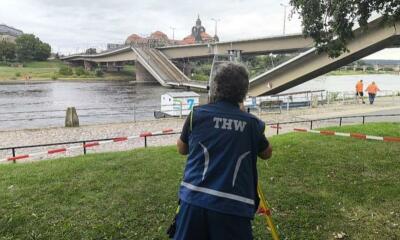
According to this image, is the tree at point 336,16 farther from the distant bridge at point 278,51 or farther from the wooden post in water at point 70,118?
the wooden post in water at point 70,118

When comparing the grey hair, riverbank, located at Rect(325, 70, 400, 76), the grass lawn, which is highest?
riverbank, located at Rect(325, 70, 400, 76)

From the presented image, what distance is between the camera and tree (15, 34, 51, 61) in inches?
4619

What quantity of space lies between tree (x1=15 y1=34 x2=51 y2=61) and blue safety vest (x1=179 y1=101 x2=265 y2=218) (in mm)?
127075

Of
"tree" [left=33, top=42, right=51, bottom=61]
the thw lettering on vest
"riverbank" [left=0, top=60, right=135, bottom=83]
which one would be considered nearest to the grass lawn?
the thw lettering on vest

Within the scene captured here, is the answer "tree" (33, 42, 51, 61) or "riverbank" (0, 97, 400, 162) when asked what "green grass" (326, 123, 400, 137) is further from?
"tree" (33, 42, 51, 61)

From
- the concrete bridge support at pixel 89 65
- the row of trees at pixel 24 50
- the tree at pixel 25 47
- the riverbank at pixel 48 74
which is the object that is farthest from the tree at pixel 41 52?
the concrete bridge support at pixel 89 65

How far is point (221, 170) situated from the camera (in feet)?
9.52

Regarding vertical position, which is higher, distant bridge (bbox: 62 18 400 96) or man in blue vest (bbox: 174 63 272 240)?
distant bridge (bbox: 62 18 400 96)

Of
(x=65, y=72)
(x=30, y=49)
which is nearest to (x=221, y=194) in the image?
(x=65, y=72)

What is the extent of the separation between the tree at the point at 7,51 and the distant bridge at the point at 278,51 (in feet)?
153

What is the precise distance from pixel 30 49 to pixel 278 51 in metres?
93.6

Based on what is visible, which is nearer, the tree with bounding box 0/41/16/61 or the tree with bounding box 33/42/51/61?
the tree with bounding box 0/41/16/61

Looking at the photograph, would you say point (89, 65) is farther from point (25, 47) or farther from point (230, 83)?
point (230, 83)

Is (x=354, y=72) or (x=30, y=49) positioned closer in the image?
(x=30, y=49)
